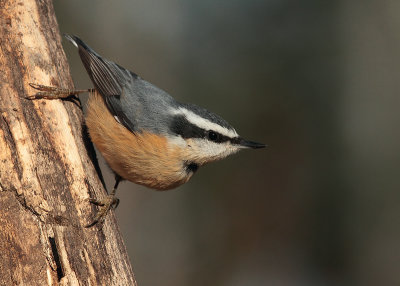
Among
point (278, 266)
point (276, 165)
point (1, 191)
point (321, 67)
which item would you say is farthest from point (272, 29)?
point (1, 191)

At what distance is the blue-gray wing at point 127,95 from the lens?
359 centimetres

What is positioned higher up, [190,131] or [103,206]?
[190,131]

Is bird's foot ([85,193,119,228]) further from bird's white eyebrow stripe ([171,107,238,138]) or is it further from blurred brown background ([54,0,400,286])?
blurred brown background ([54,0,400,286])

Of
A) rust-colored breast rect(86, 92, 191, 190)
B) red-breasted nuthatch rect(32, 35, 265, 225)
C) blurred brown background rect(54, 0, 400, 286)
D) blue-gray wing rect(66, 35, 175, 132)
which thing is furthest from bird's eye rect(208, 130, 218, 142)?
blurred brown background rect(54, 0, 400, 286)

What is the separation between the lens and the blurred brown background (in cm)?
796

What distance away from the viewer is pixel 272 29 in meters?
9.74

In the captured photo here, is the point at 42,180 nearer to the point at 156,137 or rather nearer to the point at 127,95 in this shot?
the point at 156,137

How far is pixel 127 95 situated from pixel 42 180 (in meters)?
1.22

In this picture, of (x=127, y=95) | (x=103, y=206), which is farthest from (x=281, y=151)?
(x=103, y=206)

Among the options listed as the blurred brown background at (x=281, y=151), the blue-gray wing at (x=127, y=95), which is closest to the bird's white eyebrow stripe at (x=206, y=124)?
the blue-gray wing at (x=127, y=95)

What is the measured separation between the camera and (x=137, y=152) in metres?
3.48

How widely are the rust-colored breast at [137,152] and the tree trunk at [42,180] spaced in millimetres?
270

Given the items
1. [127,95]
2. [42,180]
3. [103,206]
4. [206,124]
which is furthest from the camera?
[127,95]

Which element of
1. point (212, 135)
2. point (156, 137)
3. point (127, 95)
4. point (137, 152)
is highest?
point (127, 95)
